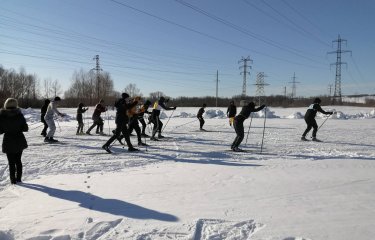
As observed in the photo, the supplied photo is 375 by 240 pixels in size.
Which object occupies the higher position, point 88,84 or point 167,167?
point 88,84

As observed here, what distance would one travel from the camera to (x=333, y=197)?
554cm

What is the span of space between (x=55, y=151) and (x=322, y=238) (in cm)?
913

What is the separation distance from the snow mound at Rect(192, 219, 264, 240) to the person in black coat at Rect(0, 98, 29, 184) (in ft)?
13.4

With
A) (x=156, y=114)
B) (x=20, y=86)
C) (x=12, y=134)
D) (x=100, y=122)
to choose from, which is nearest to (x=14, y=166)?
(x=12, y=134)

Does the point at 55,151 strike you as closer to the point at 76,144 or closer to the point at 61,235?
the point at 76,144

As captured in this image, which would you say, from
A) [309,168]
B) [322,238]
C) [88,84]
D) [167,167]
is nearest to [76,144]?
[167,167]

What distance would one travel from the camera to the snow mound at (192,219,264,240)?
4027mm

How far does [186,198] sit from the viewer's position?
5527 mm

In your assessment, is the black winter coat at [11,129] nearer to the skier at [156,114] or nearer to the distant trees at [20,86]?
the skier at [156,114]

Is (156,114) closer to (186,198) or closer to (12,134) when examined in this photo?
(12,134)

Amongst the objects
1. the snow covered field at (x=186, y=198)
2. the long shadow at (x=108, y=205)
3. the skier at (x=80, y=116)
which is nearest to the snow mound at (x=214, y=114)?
Answer: the skier at (x=80, y=116)

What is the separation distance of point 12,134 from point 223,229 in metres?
4.54

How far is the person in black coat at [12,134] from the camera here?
261 inches

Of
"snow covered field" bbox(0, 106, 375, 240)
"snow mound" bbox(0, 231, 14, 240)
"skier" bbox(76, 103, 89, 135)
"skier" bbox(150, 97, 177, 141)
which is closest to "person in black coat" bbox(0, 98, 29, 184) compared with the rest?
"snow covered field" bbox(0, 106, 375, 240)
